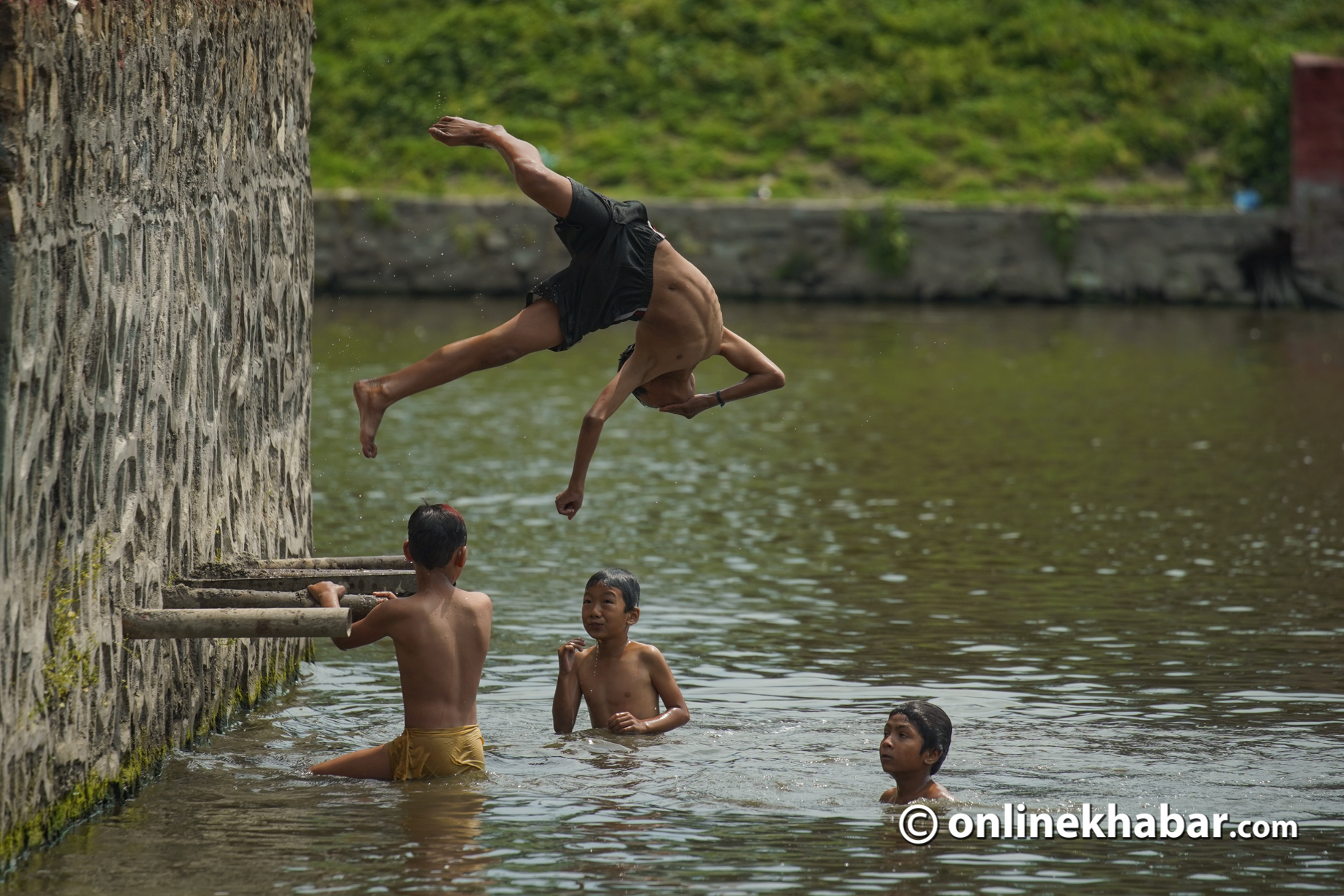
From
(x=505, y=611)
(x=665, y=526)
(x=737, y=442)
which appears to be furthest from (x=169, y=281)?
(x=737, y=442)

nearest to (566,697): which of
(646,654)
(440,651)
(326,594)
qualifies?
(646,654)

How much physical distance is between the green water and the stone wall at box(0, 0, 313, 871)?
0.35 meters

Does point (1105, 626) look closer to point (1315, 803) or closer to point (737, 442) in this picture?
point (1315, 803)

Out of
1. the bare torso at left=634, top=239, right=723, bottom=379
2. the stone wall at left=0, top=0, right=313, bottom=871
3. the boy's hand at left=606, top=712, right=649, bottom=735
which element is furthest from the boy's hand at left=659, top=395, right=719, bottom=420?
the stone wall at left=0, top=0, right=313, bottom=871

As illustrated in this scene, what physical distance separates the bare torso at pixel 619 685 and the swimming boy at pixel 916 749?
1364 mm

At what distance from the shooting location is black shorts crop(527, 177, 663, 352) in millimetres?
6523

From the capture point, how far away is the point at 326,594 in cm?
675

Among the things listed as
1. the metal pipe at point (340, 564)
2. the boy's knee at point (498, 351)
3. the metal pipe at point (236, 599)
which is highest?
the boy's knee at point (498, 351)

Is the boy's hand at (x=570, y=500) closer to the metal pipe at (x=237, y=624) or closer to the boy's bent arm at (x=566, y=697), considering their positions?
the metal pipe at (x=237, y=624)

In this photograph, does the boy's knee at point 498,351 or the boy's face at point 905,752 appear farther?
the boy's face at point 905,752

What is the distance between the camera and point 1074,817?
6.61 meters

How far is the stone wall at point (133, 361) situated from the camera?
5574mm

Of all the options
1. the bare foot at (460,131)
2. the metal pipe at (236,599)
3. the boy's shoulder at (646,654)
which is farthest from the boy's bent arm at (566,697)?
the bare foot at (460,131)

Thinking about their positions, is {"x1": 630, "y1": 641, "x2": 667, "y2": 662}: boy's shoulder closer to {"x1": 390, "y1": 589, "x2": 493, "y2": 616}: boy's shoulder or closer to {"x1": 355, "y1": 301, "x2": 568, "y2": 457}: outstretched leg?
{"x1": 390, "y1": 589, "x2": 493, "y2": 616}: boy's shoulder
